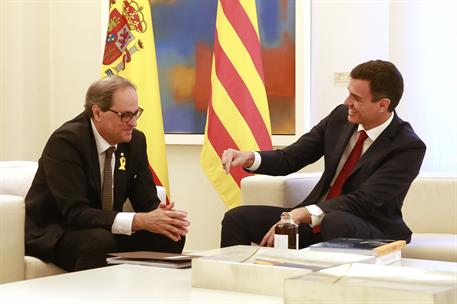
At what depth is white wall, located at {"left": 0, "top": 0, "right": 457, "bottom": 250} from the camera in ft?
18.0

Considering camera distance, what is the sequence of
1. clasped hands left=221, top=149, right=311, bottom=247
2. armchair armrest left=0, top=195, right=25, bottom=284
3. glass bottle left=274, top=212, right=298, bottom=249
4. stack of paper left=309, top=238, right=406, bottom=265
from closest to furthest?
stack of paper left=309, top=238, right=406, bottom=265 → glass bottle left=274, top=212, right=298, bottom=249 → armchair armrest left=0, top=195, right=25, bottom=284 → clasped hands left=221, top=149, right=311, bottom=247

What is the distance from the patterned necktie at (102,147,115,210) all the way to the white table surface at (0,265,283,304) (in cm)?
113

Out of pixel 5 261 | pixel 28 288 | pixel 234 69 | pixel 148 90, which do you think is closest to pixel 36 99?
pixel 148 90

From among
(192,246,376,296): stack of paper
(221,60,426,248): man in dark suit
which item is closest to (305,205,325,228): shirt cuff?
(221,60,426,248): man in dark suit

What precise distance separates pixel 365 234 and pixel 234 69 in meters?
2.08

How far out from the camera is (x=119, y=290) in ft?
7.04

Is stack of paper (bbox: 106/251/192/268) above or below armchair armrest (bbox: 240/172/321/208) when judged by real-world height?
below

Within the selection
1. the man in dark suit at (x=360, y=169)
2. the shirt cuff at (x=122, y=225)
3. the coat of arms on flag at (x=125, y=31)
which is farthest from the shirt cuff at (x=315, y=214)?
the coat of arms on flag at (x=125, y=31)

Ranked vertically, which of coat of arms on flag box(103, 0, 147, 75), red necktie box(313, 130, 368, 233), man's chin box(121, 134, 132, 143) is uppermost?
coat of arms on flag box(103, 0, 147, 75)

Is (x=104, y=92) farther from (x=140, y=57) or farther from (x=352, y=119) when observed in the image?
(x=140, y=57)

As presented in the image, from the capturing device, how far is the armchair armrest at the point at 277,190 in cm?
402

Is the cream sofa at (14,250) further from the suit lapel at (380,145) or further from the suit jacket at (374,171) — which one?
the suit lapel at (380,145)

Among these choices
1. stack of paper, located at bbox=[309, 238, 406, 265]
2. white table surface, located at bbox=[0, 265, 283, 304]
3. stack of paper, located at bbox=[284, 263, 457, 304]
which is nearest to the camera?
stack of paper, located at bbox=[284, 263, 457, 304]

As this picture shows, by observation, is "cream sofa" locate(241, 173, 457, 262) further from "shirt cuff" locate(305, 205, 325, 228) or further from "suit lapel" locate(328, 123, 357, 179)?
"shirt cuff" locate(305, 205, 325, 228)
